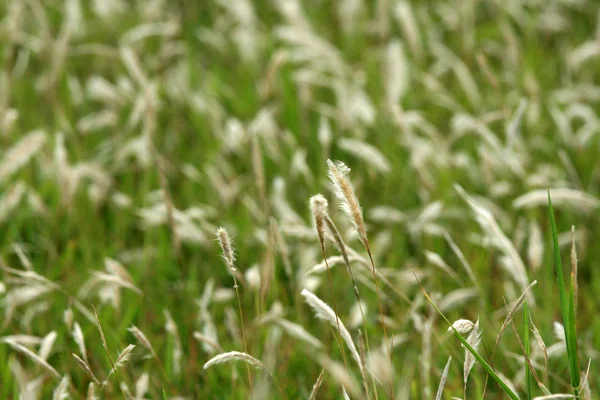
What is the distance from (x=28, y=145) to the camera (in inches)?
73.4

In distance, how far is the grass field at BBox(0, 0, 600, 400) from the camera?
5.04 feet

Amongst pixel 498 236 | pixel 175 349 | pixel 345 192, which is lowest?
pixel 175 349

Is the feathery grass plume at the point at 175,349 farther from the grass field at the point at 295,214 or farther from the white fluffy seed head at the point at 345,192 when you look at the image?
the white fluffy seed head at the point at 345,192

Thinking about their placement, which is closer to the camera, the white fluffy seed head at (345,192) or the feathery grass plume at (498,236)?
the white fluffy seed head at (345,192)

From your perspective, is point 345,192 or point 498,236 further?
point 498,236

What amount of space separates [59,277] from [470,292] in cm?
114

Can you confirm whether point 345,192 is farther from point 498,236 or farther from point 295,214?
point 295,214

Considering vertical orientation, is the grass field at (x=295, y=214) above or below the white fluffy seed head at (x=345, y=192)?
below

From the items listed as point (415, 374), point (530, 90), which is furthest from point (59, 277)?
point (530, 90)

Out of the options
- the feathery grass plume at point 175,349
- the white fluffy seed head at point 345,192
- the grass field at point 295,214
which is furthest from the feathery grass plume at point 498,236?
the feathery grass plume at point 175,349

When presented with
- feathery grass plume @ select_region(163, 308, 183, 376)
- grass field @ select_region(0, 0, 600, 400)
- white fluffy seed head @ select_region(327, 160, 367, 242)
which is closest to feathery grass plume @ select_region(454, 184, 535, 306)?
grass field @ select_region(0, 0, 600, 400)

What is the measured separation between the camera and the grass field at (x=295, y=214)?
1536 millimetres

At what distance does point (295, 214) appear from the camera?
6.84 ft

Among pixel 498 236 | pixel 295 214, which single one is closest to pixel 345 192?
pixel 498 236
